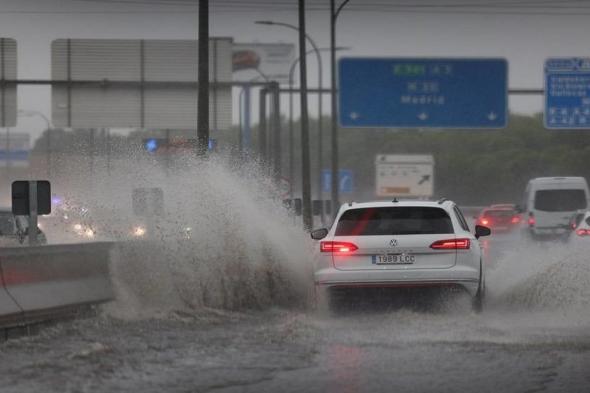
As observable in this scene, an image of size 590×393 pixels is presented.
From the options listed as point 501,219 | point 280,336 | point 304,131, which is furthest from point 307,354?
point 501,219

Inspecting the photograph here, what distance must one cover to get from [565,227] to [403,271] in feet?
97.1

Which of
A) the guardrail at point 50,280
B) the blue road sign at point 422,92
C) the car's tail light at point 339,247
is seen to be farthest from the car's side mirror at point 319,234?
the blue road sign at point 422,92

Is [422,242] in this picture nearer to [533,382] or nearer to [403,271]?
[403,271]

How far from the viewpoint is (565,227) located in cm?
4328

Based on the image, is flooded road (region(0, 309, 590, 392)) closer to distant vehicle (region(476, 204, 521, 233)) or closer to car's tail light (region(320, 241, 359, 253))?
car's tail light (region(320, 241, 359, 253))

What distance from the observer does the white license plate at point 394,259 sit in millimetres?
14734

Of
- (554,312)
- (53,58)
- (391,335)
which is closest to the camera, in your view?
(391,335)

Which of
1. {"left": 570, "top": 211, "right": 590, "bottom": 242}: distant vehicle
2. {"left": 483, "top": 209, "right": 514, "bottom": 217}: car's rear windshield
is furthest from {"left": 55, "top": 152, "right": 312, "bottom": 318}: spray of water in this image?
{"left": 483, "top": 209, "right": 514, "bottom": 217}: car's rear windshield

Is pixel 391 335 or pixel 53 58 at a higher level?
pixel 53 58

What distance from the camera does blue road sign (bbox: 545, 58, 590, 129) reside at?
38.3 metres

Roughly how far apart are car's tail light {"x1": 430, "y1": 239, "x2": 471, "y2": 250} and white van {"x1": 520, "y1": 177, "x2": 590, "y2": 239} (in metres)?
29.1

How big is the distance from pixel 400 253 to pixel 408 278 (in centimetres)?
30

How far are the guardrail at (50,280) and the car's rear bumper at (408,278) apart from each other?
115 inches

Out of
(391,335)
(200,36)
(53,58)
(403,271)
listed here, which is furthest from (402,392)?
(53,58)
